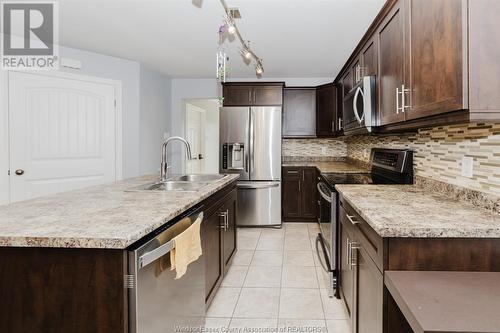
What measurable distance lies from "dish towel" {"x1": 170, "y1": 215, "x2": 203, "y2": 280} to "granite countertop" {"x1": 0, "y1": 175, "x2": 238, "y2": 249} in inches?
4.9

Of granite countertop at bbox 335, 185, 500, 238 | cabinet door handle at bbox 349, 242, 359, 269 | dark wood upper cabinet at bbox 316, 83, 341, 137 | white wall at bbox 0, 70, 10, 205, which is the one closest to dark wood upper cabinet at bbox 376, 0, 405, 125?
granite countertop at bbox 335, 185, 500, 238

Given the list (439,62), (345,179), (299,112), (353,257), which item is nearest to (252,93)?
(299,112)

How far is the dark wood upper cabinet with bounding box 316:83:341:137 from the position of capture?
4727mm

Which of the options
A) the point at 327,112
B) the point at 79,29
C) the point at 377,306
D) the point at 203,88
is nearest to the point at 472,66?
the point at 377,306

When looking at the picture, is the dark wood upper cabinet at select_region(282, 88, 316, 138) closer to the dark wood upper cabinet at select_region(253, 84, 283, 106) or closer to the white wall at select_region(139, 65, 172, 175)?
the dark wood upper cabinet at select_region(253, 84, 283, 106)

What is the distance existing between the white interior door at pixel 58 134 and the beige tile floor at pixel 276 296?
83.7 inches

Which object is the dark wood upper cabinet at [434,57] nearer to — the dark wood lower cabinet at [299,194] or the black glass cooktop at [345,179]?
the black glass cooktop at [345,179]

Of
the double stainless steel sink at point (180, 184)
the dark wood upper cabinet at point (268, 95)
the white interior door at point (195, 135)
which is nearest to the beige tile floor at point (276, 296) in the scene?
the double stainless steel sink at point (180, 184)

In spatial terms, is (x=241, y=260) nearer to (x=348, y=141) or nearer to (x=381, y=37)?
(x=381, y=37)

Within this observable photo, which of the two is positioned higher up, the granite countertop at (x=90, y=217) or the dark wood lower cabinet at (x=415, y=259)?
the granite countertop at (x=90, y=217)

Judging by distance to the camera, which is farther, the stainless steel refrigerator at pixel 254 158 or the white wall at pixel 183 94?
the white wall at pixel 183 94

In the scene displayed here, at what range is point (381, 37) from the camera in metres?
2.24

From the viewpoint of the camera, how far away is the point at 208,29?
3.01m

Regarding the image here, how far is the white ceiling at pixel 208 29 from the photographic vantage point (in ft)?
8.29
